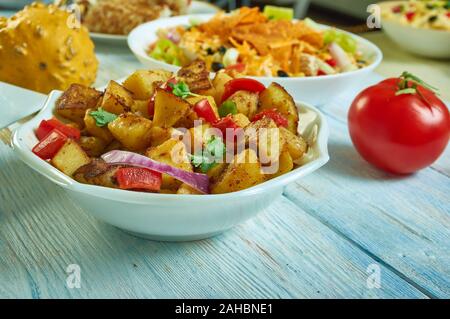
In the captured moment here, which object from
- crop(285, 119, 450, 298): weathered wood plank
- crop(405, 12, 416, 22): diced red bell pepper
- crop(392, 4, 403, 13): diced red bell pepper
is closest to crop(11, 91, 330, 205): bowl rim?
crop(285, 119, 450, 298): weathered wood plank

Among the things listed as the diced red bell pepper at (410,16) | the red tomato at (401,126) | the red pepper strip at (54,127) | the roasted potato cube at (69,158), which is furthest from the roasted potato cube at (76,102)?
the diced red bell pepper at (410,16)

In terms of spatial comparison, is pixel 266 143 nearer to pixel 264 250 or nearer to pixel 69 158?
pixel 264 250

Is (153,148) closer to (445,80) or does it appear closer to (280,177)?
(280,177)

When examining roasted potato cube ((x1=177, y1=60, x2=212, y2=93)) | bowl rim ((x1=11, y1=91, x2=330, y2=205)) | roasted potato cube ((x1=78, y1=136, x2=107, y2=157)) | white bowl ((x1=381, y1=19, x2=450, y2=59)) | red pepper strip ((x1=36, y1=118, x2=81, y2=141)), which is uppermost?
roasted potato cube ((x1=177, y1=60, x2=212, y2=93))

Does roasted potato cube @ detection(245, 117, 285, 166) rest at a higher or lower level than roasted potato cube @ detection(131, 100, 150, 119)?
higher

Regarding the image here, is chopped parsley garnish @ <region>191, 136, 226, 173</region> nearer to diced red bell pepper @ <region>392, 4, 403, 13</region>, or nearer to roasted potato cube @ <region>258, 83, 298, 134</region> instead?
roasted potato cube @ <region>258, 83, 298, 134</region>

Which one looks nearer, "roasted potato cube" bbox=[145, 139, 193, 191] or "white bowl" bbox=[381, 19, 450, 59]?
"roasted potato cube" bbox=[145, 139, 193, 191]

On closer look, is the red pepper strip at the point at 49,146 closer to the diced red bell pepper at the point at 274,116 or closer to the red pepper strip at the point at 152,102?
the red pepper strip at the point at 152,102
